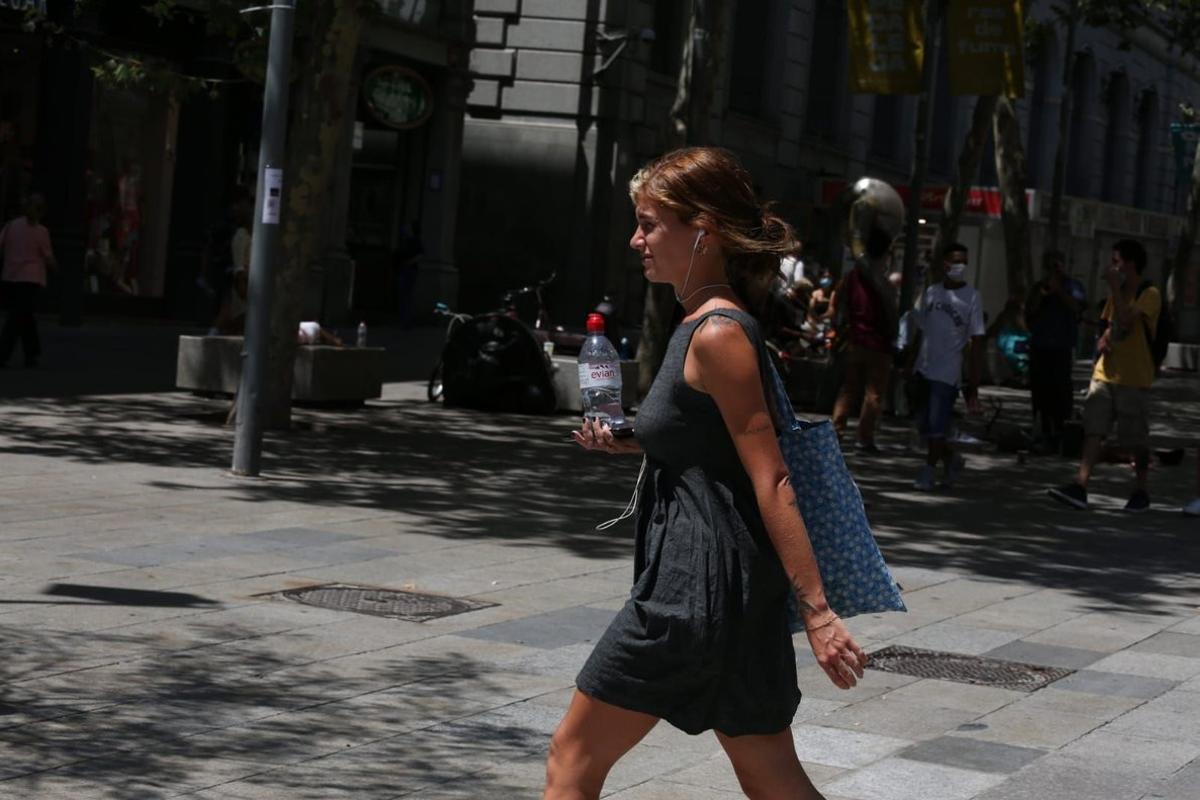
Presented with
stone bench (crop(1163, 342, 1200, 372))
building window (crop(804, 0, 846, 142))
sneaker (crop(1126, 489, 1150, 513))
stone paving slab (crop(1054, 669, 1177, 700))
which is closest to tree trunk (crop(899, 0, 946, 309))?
sneaker (crop(1126, 489, 1150, 513))

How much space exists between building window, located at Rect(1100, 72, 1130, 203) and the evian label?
5569 centimetres

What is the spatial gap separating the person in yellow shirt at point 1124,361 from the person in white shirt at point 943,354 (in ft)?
3.93

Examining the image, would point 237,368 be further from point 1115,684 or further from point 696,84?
point 1115,684

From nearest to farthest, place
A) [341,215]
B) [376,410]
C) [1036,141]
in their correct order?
[376,410] < [341,215] < [1036,141]

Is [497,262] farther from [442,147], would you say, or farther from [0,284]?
[0,284]

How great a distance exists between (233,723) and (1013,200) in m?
27.1

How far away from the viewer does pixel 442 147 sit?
31.6 m

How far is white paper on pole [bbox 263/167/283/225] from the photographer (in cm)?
1291

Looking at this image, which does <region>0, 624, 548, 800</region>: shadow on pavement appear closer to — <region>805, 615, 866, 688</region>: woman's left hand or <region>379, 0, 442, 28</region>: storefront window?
<region>805, 615, 866, 688</region>: woman's left hand

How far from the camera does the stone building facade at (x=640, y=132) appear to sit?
108 feet

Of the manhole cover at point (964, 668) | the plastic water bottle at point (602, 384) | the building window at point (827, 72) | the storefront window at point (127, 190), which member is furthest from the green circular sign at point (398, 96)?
the plastic water bottle at point (602, 384)

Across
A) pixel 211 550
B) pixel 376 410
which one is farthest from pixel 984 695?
pixel 376 410

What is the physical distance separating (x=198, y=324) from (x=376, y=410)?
9.06 m

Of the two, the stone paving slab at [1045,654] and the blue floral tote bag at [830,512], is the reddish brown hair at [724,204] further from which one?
the stone paving slab at [1045,654]
